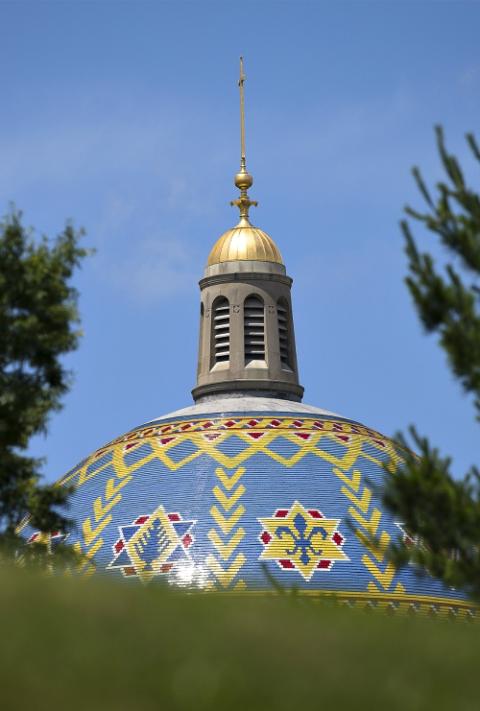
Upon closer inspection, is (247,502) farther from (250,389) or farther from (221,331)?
(221,331)

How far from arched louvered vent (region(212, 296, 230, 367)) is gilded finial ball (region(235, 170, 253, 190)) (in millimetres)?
3905

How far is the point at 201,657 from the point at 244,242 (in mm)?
38051

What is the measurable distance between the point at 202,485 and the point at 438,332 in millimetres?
24462

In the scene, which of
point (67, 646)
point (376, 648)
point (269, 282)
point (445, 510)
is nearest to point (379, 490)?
point (445, 510)

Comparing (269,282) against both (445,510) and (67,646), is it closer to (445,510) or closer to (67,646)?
(445,510)

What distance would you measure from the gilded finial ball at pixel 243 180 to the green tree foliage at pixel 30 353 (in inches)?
1062

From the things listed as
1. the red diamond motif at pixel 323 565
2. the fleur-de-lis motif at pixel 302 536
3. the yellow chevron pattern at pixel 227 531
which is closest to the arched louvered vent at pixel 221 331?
the yellow chevron pattern at pixel 227 531

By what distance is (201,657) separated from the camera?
403 inches

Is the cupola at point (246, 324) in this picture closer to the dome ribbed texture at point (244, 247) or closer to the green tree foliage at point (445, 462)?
the dome ribbed texture at point (244, 247)

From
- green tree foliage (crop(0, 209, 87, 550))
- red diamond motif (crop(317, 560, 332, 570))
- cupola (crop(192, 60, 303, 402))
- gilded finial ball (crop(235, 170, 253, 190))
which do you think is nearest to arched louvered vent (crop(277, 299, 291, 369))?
cupola (crop(192, 60, 303, 402))

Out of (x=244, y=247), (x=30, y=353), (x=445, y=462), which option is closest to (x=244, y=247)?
(x=244, y=247)

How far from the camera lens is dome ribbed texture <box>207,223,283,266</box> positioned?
47.7m

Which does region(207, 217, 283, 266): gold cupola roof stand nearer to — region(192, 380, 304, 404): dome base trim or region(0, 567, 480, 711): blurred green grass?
region(192, 380, 304, 404): dome base trim

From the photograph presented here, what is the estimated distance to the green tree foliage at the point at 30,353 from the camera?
21547 mm
